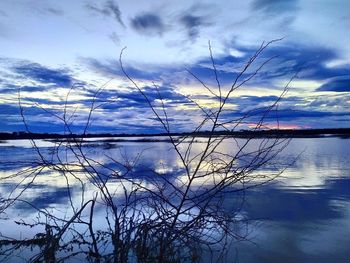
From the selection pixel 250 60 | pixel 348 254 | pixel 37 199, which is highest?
pixel 250 60

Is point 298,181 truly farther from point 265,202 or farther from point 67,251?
point 67,251

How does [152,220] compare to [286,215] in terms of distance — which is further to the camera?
[286,215]

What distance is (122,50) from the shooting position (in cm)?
385

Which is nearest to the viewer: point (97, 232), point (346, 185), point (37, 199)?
point (97, 232)

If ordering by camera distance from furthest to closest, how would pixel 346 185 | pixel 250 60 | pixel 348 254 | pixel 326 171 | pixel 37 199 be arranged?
pixel 326 171, pixel 346 185, pixel 37 199, pixel 348 254, pixel 250 60

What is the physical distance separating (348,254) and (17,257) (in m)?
5.21

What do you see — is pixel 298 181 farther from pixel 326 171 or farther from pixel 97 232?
pixel 97 232

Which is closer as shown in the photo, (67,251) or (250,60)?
(250,60)

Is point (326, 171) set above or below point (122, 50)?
below

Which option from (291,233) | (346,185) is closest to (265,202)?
(291,233)

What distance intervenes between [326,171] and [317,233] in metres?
10.1

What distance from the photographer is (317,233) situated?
7.51m

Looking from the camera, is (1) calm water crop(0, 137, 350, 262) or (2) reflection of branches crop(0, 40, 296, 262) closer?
(2) reflection of branches crop(0, 40, 296, 262)

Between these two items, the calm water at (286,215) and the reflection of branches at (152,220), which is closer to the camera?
the reflection of branches at (152,220)
